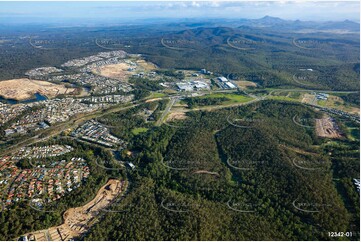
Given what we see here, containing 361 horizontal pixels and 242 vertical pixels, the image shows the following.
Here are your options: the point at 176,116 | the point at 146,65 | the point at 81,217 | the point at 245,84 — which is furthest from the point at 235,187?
the point at 146,65

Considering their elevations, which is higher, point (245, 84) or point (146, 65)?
point (146, 65)

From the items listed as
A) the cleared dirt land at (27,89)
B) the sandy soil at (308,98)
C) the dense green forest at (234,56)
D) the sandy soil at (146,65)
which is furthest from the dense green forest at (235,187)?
A: the sandy soil at (146,65)

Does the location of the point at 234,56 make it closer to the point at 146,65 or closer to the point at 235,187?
the point at 146,65

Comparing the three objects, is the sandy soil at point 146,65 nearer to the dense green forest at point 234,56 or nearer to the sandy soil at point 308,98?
the dense green forest at point 234,56

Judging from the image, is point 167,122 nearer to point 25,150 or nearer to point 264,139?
point 264,139

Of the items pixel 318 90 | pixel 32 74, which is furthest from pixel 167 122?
pixel 32 74
